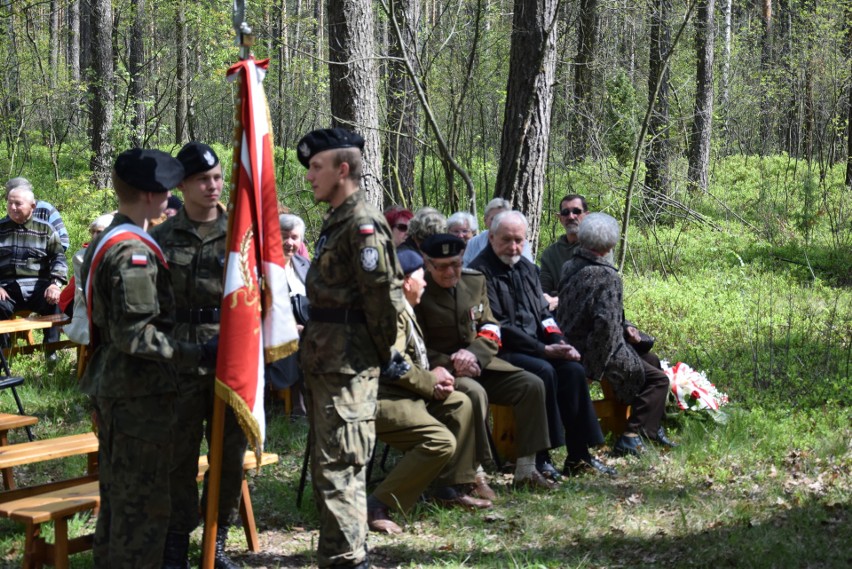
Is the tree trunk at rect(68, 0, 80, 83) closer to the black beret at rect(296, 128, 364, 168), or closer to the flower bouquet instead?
the flower bouquet

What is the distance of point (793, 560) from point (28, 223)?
7.43 m

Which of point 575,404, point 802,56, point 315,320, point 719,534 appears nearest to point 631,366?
point 575,404

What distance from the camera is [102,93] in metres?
16.1

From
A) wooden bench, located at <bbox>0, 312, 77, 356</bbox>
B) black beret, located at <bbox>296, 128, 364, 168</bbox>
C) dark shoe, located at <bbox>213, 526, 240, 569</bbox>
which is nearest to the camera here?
black beret, located at <bbox>296, 128, 364, 168</bbox>

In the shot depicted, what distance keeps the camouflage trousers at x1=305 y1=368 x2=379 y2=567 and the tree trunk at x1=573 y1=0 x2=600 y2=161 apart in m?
8.21

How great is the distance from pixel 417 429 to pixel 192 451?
4.55 feet

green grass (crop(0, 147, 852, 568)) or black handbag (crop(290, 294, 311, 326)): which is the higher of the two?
black handbag (crop(290, 294, 311, 326))

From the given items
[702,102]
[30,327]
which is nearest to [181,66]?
[702,102]

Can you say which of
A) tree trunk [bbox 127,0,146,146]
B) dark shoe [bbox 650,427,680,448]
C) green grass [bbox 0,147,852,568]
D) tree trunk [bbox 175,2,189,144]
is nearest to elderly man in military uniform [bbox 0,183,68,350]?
green grass [bbox 0,147,852,568]

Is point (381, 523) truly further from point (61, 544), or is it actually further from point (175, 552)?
point (61, 544)

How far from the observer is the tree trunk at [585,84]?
12266 millimetres

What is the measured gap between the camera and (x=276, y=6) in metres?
17.2

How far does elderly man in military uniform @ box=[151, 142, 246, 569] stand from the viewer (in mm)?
4289

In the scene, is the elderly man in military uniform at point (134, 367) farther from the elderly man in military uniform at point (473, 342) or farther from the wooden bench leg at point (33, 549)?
the elderly man in military uniform at point (473, 342)
